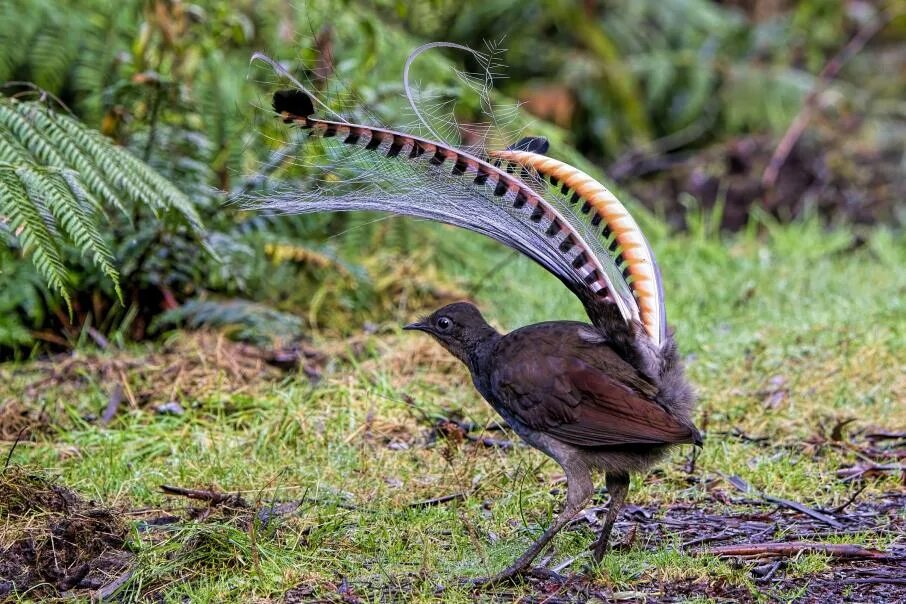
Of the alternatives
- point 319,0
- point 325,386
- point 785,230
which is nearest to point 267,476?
point 325,386

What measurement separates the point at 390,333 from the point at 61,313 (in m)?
1.74

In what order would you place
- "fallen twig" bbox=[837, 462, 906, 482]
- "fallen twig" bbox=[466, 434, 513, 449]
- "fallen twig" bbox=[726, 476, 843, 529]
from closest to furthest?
1. "fallen twig" bbox=[726, 476, 843, 529]
2. "fallen twig" bbox=[837, 462, 906, 482]
3. "fallen twig" bbox=[466, 434, 513, 449]

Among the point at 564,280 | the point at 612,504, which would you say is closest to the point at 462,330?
the point at 564,280

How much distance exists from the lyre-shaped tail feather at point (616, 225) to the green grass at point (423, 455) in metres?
0.78

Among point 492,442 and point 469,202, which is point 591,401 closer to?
point 469,202

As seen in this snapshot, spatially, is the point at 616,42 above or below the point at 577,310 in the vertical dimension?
above

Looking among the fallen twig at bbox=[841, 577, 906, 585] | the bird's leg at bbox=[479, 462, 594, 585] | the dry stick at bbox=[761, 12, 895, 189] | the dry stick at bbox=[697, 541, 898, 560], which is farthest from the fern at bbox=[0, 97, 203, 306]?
the dry stick at bbox=[761, 12, 895, 189]

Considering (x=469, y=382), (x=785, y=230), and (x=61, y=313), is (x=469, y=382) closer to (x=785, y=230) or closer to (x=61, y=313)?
(x=61, y=313)

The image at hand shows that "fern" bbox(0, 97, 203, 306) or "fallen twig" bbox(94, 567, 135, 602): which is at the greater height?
"fern" bbox(0, 97, 203, 306)

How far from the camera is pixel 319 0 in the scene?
22.2ft

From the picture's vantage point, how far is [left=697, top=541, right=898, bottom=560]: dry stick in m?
3.44

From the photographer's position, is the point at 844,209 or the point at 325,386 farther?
the point at 844,209

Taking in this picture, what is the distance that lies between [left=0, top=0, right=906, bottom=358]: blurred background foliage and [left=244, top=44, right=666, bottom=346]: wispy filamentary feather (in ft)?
0.77

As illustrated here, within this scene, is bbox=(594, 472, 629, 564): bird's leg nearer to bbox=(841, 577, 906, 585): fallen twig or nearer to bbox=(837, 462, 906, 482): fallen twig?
bbox=(841, 577, 906, 585): fallen twig
